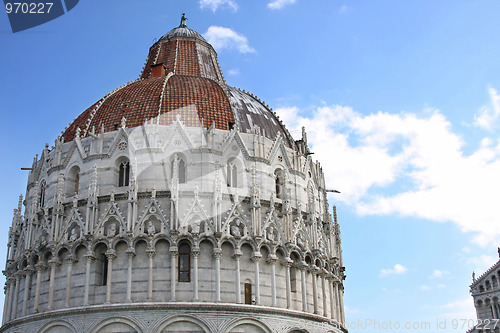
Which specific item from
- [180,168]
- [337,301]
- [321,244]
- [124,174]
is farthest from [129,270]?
[337,301]

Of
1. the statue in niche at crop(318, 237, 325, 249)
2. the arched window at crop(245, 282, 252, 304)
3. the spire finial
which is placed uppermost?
the spire finial

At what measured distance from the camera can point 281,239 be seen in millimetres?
34969

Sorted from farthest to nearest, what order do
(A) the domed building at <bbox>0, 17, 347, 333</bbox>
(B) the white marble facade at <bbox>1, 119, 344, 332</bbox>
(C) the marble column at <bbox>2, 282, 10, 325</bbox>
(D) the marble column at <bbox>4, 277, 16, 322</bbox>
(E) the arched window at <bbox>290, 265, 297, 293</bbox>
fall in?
(C) the marble column at <bbox>2, 282, 10, 325</bbox>, (D) the marble column at <bbox>4, 277, 16, 322</bbox>, (E) the arched window at <bbox>290, 265, 297, 293</bbox>, (B) the white marble facade at <bbox>1, 119, 344, 332</bbox>, (A) the domed building at <bbox>0, 17, 347, 333</bbox>

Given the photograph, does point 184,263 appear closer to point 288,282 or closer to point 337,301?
point 288,282

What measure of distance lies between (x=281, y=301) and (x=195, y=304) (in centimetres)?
520

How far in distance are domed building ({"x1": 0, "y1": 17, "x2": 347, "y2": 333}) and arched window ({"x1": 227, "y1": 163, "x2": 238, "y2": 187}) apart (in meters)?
0.07

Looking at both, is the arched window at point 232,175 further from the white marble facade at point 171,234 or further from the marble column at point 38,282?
the marble column at point 38,282

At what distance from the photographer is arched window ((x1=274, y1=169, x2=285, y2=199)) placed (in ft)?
123

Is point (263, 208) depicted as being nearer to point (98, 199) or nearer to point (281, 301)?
point (281, 301)

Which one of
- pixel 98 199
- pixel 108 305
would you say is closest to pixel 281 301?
pixel 108 305

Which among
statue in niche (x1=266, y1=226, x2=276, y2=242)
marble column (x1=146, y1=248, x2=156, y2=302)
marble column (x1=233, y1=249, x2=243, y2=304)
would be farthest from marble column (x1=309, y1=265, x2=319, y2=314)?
marble column (x1=146, y1=248, x2=156, y2=302)

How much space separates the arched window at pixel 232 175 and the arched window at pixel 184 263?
489 cm

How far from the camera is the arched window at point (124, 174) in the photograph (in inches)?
1393

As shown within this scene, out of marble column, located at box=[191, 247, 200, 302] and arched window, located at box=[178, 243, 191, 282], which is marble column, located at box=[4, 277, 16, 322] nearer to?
arched window, located at box=[178, 243, 191, 282]
